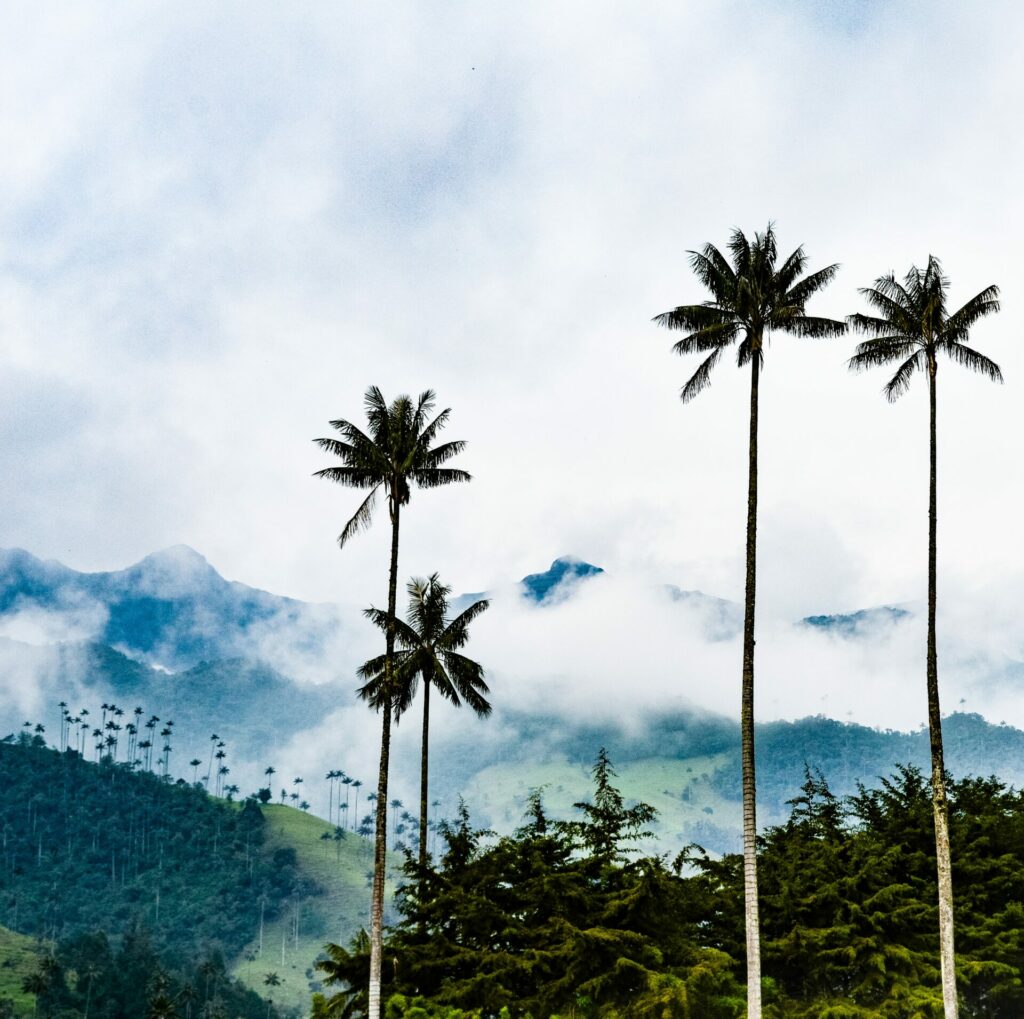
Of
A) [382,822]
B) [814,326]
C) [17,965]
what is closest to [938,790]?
[814,326]

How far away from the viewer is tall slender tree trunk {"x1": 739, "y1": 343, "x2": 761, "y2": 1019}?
96.0 feet


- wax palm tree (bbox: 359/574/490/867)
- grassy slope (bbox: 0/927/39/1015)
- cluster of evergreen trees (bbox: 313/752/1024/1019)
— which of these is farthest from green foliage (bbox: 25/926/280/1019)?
cluster of evergreen trees (bbox: 313/752/1024/1019)

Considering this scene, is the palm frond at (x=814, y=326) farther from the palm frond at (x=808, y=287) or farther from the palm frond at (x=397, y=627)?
the palm frond at (x=397, y=627)

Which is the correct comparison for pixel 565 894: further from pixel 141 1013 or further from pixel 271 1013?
pixel 271 1013

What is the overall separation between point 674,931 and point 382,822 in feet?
36.9

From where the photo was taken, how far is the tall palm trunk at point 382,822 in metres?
32.8

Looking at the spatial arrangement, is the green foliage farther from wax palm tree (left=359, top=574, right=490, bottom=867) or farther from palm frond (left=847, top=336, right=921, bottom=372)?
palm frond (left=847, top=336, right=921, bottom=372)

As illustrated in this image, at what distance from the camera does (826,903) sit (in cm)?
4138

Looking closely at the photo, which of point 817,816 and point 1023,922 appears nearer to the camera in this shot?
point 1023,922

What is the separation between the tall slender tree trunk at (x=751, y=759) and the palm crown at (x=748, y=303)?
1003 mm

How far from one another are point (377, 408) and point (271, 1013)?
536ft

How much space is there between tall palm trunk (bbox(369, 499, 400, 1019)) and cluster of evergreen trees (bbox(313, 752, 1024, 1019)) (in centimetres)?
144

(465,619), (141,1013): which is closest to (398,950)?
(465,619)

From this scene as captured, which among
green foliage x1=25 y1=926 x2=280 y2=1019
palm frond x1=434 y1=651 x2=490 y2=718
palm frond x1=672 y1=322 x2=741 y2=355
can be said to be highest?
palm frond x1=672 y1=322 x2=741 y2=355
